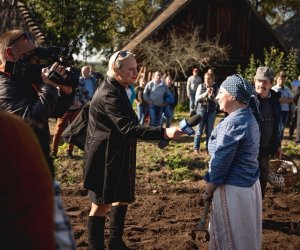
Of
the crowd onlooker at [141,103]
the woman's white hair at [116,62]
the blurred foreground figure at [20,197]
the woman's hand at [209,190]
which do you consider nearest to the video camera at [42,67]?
the woman's white hair at [116,62]

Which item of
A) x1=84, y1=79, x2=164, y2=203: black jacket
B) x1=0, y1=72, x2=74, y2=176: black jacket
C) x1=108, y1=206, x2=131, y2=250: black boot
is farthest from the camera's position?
x1=108, y1=206, x2=131, y2=250: black boot

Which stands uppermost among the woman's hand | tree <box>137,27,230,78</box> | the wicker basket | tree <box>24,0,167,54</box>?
tree <box>24,0,167,54</box>

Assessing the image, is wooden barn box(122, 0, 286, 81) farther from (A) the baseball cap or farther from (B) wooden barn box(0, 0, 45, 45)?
(A) the baseball cap

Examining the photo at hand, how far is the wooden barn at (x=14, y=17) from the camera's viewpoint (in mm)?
16641

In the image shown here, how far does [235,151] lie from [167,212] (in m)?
2.61

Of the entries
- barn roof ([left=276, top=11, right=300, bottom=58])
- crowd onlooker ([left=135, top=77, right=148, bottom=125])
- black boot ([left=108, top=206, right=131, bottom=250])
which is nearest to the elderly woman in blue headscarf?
black boot ([left=108, top=206, right=131, bottom=250])

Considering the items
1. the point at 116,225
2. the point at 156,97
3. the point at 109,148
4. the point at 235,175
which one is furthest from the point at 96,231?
the point at 156,97

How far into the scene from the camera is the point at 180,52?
67.7 feet

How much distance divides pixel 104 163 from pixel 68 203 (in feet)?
7.67

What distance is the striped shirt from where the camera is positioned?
10.8ft

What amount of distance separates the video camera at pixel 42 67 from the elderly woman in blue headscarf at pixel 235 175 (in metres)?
1.27

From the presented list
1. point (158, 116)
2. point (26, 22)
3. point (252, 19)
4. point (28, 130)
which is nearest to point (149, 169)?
point (158, 116)

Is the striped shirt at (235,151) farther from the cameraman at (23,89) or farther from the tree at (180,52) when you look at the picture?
the tree at (180,52)

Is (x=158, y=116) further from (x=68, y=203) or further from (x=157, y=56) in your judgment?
(x=157, y=56)
